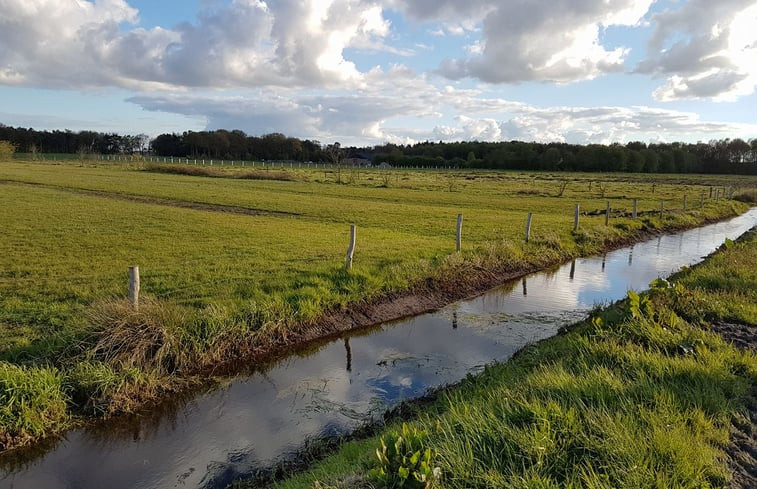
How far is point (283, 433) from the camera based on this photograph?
25.1 ft

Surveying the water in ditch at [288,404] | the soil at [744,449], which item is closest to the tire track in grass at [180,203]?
the water in ditch at [288,404]

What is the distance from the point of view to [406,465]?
13.8ft

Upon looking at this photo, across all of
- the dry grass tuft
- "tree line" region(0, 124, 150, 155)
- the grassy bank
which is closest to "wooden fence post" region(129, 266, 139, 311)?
the dry grass tuft

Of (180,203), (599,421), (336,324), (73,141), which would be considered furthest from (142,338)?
(73,141)

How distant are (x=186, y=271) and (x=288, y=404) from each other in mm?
6938

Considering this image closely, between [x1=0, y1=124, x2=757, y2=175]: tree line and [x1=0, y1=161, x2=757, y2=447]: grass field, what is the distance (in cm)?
9263

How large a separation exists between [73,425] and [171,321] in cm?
237

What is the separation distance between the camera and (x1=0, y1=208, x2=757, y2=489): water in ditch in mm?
6773

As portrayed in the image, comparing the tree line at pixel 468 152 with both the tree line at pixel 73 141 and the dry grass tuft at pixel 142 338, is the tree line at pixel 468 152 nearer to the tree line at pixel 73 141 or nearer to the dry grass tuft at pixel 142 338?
the tree line at pixel 73 141

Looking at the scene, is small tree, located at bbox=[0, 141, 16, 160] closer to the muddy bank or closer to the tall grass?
the muddy bank

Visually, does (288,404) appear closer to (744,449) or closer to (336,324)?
(336,324)

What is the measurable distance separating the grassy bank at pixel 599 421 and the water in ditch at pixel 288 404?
4.19ft

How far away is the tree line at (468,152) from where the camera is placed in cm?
12644

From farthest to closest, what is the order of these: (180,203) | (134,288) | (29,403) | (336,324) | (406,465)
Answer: (180,203) < (336,324) < (134,288) < (29,403) < (406,465)
